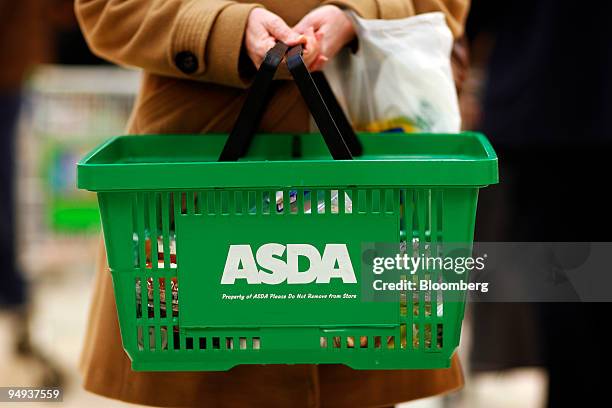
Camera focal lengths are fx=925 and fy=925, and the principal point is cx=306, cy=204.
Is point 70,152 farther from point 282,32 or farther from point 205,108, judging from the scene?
point 282,32

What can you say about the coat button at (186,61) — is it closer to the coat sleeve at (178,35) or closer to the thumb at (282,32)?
the coat sleeve at (178,35)

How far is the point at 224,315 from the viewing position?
1181 mm

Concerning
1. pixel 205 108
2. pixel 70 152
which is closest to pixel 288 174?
pixel 205 108

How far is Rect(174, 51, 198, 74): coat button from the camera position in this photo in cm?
132

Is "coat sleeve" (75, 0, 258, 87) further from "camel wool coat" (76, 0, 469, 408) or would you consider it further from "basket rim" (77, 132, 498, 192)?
"basket rim" (77, 132, 498, 192)

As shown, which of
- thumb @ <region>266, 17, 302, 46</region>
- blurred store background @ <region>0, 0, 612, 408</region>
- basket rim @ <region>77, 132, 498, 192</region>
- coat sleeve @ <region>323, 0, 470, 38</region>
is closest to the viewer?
basket rim @ <region>77, 132, 498, 192</region>

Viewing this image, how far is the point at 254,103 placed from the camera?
1208 mm

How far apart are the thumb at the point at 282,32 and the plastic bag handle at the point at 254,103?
0.7 inches

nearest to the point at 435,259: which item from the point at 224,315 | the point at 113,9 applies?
the point at 224,315

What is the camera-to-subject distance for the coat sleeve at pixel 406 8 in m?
1.34

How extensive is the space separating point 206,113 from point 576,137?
4.46 feet

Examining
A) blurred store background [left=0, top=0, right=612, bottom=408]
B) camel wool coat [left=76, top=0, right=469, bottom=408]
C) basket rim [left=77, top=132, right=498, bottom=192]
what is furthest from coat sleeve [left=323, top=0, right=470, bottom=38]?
blurred store background [left=0, top=0, right=612, bottom=408]

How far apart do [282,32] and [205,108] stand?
24cm

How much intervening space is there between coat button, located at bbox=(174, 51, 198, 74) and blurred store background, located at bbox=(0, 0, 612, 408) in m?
1.37
